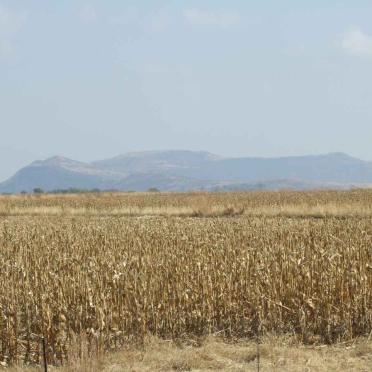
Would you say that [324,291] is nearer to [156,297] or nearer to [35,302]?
[156,297]

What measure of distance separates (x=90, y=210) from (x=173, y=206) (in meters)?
4.86

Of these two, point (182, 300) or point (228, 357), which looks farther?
point (182, 300)

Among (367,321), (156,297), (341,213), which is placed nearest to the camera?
(367,321)

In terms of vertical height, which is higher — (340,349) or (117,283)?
(117,283)

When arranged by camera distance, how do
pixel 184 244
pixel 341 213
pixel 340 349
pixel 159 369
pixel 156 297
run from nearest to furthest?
pixel 159 369 → pixel 340 349 → pixel 156 297 → pixel 184 244 → pixel 341 213

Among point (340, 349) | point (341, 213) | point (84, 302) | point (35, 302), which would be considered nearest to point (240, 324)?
point (340, 349)

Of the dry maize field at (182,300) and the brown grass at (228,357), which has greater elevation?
the dry maize field at (182,300)

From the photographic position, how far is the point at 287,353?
835 centimetres

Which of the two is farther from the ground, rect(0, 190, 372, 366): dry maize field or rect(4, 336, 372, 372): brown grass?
rect(0, 190, 372, 366): dry maize field

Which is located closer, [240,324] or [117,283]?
[240,324]

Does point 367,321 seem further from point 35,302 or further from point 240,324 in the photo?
point 35,302

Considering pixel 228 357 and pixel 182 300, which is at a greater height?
pixel 182 300

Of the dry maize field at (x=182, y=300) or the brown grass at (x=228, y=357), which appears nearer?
the brown grass at (x=228, y=357)

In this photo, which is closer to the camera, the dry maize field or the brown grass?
the brown grass
